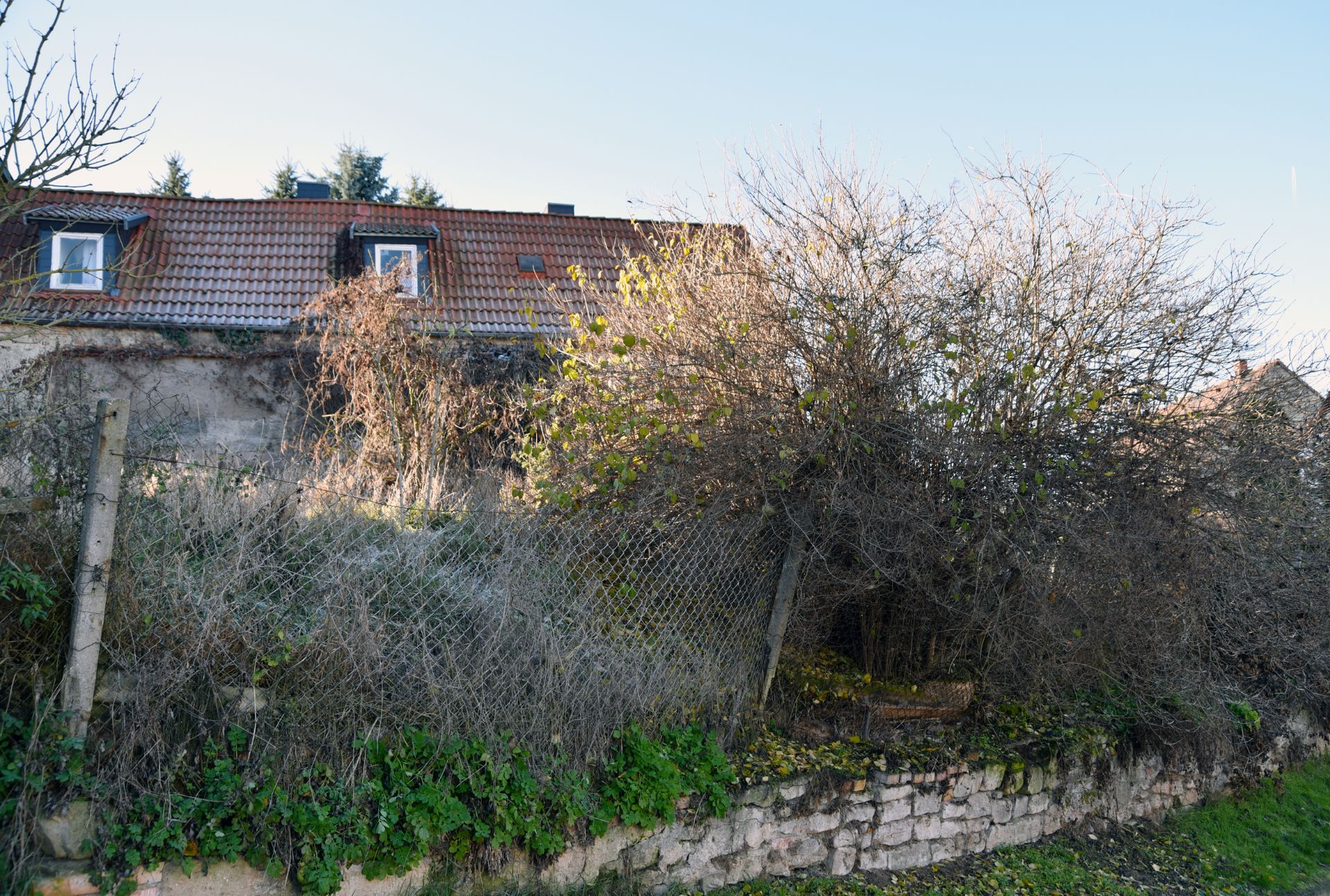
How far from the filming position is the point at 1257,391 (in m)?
6.50

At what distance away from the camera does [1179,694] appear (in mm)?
7070

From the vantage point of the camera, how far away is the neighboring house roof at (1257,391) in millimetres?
6316

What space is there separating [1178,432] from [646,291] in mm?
3796

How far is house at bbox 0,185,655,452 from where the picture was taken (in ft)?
41.6

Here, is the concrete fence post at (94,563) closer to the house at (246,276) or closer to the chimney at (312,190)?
the house at (246,276)

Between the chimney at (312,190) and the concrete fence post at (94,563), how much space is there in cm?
1629

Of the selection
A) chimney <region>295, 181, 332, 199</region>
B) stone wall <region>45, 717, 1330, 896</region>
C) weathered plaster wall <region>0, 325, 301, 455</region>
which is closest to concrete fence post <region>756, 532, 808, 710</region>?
stone wall <region>45, 717, 1330, 896</region>

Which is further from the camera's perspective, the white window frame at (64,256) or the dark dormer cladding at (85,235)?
the dark dormer cladding at (85,235)

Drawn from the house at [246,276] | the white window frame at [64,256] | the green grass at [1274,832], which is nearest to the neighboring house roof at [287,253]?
the house at [246,276]

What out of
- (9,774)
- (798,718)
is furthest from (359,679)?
(798,718)

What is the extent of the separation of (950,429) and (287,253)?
12462 millimetres

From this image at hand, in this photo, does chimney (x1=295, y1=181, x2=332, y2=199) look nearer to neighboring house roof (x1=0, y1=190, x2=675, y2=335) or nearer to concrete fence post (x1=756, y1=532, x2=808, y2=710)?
neighboring house roof (x1=0, y1=190, x2=675, y2=335)

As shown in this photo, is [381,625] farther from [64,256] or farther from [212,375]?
[64,256]

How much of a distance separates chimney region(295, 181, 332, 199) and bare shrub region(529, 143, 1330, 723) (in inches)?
557
